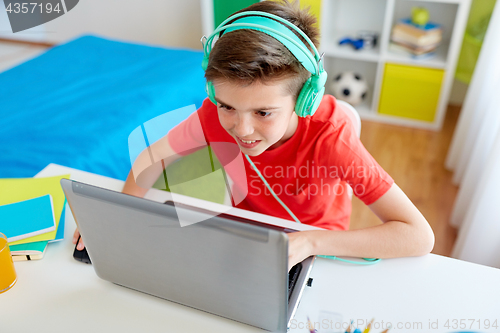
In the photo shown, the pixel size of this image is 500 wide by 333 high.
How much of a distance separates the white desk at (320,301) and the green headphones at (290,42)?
1.11ft

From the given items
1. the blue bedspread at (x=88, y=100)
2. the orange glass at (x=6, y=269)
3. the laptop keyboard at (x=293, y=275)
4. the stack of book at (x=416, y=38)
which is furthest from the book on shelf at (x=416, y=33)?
the orange glass at (x=6, y=269)

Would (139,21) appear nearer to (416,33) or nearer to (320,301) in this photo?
(416,33)

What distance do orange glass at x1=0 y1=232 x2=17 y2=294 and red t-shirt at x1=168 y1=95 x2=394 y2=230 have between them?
0.45 meters

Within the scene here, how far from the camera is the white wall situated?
10.8 feet

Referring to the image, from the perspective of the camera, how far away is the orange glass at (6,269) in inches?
30.2

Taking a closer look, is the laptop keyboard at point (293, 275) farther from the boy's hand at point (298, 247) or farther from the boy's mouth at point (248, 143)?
the boy's mouth at point (248, 143)

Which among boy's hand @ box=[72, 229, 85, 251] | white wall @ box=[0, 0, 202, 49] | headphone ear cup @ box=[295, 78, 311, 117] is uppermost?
headphone ear cup @ box=[295, 78, 311, 117]

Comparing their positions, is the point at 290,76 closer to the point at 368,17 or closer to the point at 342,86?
the point at 342,86

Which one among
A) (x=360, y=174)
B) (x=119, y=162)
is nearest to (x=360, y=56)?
(x=119, y=162)

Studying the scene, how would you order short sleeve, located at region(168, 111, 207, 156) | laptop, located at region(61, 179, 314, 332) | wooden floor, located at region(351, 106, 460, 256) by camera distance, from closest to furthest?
laptop, located at region(61, 179, 314, 332), short sleeve, located at region(168, 111, 207, 156), wooden floor, located at region(351, 106, 460, 256)

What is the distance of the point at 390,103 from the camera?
2684 mm

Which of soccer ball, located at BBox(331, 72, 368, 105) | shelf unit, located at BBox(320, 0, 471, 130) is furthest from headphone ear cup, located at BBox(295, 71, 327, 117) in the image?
soccer ball, located at BBox(331, 72, 368, 105)

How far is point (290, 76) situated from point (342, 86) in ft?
6.75

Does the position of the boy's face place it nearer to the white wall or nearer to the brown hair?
the brown hair
